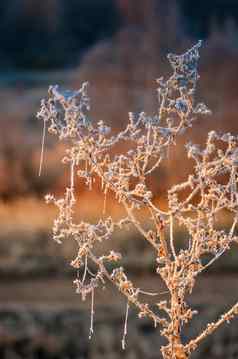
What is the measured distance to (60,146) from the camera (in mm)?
6664

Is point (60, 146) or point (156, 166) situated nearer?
point (156, 166)

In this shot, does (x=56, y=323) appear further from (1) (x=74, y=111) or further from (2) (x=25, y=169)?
(1) (x=74, y=111)

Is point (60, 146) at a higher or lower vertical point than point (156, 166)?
higher

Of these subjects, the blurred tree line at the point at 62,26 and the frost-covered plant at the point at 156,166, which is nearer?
the frost-covered plant at the point at 156,166

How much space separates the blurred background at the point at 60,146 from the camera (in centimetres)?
639

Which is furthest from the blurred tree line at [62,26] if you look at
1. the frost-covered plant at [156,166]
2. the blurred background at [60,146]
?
the frost-covered plant at [156,166]

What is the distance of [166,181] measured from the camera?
6.33 m

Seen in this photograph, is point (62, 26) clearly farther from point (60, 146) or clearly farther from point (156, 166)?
point (156, 166)

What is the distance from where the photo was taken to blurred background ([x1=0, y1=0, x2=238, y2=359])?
6387mm

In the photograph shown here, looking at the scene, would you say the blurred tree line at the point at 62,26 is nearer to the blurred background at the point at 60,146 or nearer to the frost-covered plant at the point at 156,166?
the blurred background at the point at 60,146

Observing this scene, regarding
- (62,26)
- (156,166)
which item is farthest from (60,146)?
(156,166)

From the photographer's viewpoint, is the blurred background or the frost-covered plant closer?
the frost-covered plant

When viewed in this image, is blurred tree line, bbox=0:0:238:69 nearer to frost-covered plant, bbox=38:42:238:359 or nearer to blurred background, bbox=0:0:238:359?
blurred background, bbox=0:0:238:359

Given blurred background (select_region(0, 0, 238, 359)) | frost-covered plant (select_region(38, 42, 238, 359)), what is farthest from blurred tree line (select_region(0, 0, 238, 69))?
frost-covered plant (select_region(38, 42, 238, 359))
